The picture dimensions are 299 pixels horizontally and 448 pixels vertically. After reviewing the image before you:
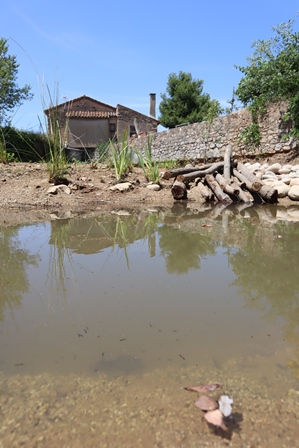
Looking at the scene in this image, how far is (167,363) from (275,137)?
10.4m

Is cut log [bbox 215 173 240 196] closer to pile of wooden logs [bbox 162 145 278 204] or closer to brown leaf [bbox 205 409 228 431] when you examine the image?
pile of wooden logs [bbox 162 145 278 204]

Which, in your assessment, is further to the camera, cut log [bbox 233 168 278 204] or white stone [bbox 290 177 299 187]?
white stone [bbox 290 177 299 187]

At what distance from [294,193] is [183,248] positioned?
172 inches

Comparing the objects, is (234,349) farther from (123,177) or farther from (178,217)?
(123,177)

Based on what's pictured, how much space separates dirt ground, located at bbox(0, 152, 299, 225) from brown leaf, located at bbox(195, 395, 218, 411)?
395cm

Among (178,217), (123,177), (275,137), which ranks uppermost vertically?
(275,137)

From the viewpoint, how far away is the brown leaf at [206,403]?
1.02 metres

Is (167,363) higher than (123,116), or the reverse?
(123,116)

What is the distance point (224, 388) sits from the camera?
1.12 m

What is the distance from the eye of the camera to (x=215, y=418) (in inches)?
38.8

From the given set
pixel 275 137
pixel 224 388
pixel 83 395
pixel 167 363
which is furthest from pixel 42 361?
pixel 275 137

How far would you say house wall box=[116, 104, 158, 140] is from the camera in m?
26.3

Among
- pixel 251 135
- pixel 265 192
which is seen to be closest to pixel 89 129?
pixel 251 135

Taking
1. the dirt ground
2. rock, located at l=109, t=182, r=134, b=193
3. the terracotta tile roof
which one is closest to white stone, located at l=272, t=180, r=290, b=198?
the dirt ground
